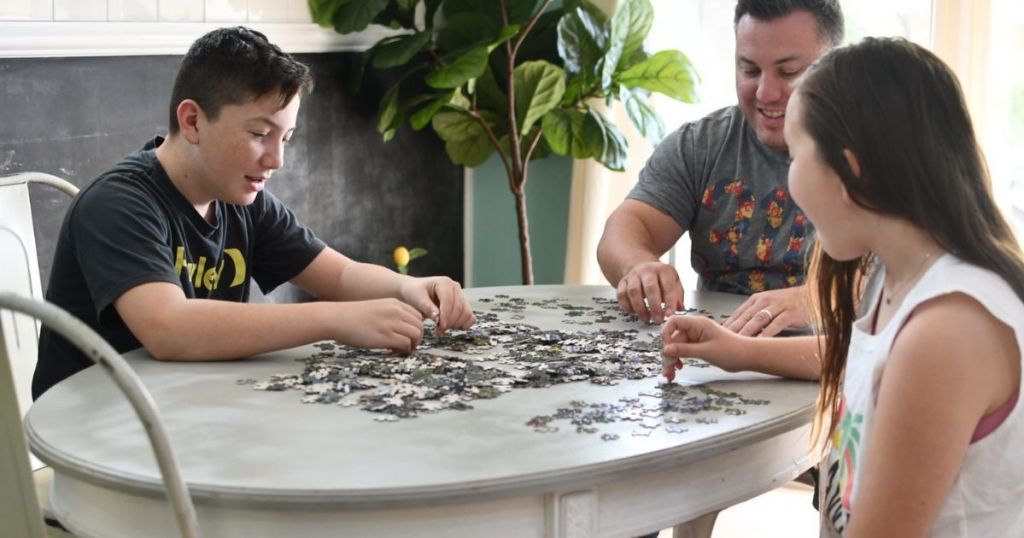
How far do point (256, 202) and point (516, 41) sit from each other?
1.86m

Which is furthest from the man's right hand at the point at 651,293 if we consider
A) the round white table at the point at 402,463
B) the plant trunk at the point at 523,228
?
the plant trunk at the point at 523,228

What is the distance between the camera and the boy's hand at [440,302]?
91.3 inches

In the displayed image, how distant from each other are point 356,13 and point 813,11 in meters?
1.83

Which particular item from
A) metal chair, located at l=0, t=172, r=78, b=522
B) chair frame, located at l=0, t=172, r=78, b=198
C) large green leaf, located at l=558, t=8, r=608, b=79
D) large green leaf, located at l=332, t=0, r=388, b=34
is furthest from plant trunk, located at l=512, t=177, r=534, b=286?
metal chair, located at l=0, t=172, r=78, b=522

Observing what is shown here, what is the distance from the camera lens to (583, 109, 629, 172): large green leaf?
411 centimetres

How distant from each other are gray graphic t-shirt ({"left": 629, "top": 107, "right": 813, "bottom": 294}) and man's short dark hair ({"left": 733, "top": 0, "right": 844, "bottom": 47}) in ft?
0.96

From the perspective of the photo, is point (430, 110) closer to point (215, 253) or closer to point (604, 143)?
point (604, 143)

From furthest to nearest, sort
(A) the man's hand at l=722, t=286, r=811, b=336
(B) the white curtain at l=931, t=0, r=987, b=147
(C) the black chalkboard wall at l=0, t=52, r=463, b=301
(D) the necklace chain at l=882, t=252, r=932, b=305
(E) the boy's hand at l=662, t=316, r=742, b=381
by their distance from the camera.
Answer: (B) the white curtain at l=931, t=0, r=987, b=147 < (C) the black chalkboard wall at l=0, t=52, r=463, b=301 < (A) the man's hand at l=722, t=286, r=811, b=336 < (E) the boy's hand at l=662, t=316, r=742, b=381 < (D) the necklace chain at l=882, t=252, r=932, b=305

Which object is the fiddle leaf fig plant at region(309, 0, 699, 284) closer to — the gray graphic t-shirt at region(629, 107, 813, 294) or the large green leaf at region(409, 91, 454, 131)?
the large green leaf at region(409, 91, 454, 131)

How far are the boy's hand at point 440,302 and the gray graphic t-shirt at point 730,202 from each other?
0.73 meters

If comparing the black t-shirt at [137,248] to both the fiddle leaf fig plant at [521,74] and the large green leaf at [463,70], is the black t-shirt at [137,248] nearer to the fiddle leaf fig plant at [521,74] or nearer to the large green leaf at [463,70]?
the large green leaf at [463,70]

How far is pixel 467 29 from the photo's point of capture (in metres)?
4.24

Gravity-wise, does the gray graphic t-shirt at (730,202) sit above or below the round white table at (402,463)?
above

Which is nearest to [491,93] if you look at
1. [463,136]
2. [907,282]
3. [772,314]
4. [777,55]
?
[463,136]
